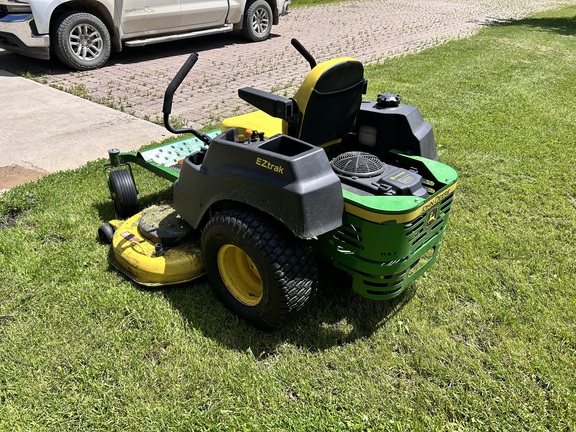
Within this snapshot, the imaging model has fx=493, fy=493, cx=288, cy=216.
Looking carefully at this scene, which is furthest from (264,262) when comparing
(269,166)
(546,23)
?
(546,23)

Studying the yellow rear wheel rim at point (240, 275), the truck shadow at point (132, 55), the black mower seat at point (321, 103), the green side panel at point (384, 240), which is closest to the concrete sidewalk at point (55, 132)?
the truck shadow at point (132, 55)

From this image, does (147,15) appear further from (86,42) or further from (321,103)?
(321,103)

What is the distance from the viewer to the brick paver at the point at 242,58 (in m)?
6.11

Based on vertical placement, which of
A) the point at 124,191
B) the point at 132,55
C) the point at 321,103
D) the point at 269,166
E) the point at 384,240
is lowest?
the point at 132,55

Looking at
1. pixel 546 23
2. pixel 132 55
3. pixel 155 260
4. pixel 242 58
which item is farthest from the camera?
pixel 546 23

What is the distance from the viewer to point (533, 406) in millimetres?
2207

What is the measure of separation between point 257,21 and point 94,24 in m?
3.45

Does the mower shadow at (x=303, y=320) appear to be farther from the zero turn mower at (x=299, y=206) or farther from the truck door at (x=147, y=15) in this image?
the truck door at (x=147, y=15)

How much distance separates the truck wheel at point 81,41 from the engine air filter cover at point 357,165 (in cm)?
569

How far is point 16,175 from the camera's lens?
13.7ft

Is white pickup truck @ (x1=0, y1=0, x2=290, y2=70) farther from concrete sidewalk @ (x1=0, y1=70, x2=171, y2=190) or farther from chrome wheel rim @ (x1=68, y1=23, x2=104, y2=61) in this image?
concrete sidewalk @ (x1=0, y1=70, x2=171, y2=190)

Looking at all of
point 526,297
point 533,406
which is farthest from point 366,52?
point 533,406

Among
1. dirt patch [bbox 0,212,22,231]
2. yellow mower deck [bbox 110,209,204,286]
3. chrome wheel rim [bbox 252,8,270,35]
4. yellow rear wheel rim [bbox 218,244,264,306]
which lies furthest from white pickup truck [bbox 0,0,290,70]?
yellow rear wheel rim [bbox 218,244,264,306]

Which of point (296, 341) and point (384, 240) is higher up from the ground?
point (384, 240)
